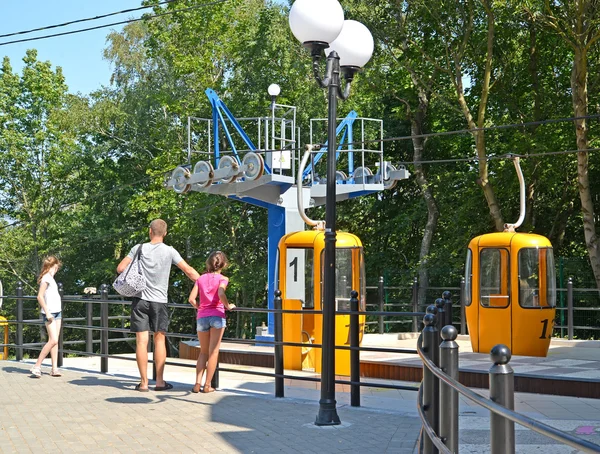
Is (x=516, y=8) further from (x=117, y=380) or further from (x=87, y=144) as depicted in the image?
(x=87, y=144)

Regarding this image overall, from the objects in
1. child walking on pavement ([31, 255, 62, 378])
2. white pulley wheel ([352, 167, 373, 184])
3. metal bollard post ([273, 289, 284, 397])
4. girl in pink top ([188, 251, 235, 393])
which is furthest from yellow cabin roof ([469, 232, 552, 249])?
child walking on pavement ([31, 255, 62, 378])

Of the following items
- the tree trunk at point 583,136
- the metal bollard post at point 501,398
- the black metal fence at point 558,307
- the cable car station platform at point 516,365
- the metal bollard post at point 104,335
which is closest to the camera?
the metal bollard post at point 501,398

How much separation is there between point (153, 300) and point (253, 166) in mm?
8035

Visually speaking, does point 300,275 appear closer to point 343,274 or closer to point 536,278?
point 343,274

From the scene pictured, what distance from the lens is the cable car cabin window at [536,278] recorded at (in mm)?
15734

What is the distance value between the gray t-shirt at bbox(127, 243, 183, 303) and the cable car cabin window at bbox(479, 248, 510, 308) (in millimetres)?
6986

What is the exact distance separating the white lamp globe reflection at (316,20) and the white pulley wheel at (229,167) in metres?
9.98

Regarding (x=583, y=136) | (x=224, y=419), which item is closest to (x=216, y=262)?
(x=224, y=419)

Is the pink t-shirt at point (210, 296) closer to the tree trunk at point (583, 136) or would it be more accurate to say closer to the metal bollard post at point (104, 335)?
the metal bollard post at point (104, 335)

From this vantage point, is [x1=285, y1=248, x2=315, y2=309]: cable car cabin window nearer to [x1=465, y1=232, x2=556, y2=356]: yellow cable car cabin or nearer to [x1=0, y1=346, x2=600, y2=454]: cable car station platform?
[x1=0, y1=346, x2=600, y2=454]: cable car station platform

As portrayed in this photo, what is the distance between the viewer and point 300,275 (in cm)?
1509

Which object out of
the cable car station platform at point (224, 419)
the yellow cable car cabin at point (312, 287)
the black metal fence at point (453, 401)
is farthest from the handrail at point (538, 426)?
the yellow cable car cabin at point (312, 287)

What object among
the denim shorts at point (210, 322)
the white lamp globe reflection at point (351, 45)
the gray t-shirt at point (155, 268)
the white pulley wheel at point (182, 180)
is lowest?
the denim shorts at point (210, 322)

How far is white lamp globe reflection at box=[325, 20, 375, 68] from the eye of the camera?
9.48 metres
